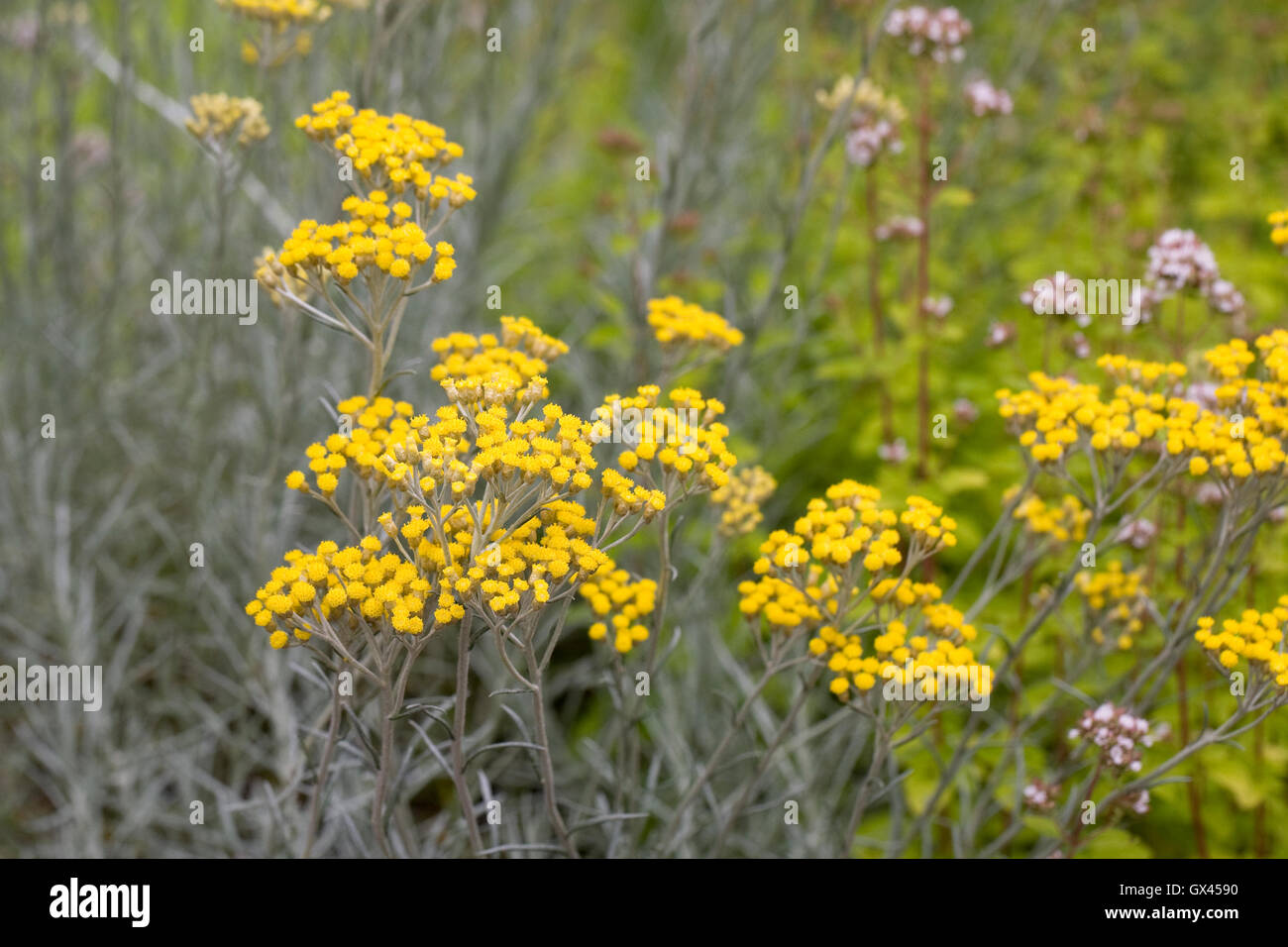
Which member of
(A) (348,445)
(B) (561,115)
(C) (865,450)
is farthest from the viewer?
(B) (561,115)

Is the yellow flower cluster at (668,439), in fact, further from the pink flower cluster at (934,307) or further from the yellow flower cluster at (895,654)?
the pink flower cluster at (934,307)

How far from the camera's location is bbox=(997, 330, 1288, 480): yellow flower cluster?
4.99 ft

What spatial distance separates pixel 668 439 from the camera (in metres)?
1.45

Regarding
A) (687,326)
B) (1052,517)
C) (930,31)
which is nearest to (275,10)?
(687,326)

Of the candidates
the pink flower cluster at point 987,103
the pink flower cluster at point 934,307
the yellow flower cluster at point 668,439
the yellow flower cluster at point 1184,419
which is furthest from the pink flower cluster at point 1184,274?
the yellow flower cluster at point 668,439

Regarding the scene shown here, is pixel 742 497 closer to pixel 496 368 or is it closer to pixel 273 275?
pixel 496 368

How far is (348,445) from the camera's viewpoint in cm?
138

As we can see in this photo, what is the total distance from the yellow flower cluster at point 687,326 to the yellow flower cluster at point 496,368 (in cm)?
23

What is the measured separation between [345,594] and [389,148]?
635mm

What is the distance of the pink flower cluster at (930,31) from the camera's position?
2352mm

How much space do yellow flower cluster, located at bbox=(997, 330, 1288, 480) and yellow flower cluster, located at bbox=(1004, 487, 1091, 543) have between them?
0.20 metres
